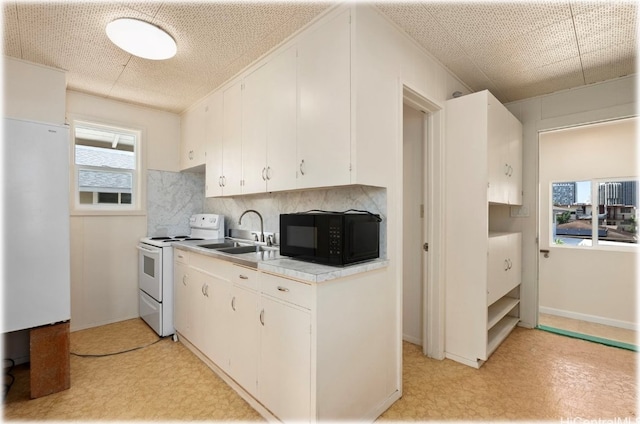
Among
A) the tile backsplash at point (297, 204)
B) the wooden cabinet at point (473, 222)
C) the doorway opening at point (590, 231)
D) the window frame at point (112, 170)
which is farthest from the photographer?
the doorway opening at point (590, 231)

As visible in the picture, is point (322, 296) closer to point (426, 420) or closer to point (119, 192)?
point (426, 420)

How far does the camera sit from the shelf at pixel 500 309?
8.68 ft

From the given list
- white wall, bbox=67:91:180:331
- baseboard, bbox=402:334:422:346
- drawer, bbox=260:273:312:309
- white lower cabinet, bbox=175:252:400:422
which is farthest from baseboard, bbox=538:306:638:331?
white wall, bbox=67:91:180:331

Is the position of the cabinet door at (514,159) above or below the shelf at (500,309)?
above

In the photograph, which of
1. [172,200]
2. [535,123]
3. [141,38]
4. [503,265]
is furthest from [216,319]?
[535,123]

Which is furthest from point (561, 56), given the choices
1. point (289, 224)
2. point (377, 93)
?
point (289, 224)

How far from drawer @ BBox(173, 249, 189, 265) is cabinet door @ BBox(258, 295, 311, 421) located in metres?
1.27

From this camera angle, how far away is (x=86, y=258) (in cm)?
324

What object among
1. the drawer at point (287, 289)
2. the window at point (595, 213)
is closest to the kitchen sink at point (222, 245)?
the drawer at point (287, 289)

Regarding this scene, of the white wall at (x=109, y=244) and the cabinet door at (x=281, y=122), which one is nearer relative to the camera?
the cabinet door at (x=281, y=122)

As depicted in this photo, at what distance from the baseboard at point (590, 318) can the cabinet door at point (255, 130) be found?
12.9ft

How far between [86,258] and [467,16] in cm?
412

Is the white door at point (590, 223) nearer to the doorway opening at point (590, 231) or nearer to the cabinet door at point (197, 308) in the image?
the doorway opening at point (590, 231)

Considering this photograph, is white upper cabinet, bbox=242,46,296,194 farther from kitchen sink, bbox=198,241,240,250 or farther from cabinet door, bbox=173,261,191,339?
cabinet door, bbox=173,261,191,339
